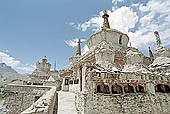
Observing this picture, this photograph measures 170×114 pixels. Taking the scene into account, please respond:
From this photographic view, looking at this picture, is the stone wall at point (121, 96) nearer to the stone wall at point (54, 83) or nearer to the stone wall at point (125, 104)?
the stone wall at point (125, 104)

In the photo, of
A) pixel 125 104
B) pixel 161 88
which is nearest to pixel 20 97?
pixel 125 104

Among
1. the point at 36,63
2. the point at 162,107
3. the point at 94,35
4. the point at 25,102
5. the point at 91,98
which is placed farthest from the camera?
the point at 36,63

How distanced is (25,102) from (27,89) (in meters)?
1.46

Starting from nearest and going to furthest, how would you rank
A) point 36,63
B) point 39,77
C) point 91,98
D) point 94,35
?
point 91,98 < point 94,35 < point 39,77 < point 36,63

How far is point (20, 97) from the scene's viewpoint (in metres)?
14.0

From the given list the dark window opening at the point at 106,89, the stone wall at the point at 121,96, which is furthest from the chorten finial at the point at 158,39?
the dark window opening at the point at 106,89

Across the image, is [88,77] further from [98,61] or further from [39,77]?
[39,77]

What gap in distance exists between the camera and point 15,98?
546 inches

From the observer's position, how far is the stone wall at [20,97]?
13.5 meters

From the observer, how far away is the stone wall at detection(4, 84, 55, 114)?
13.5 metres

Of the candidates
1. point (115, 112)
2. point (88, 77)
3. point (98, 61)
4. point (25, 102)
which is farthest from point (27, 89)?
point (115, 112)

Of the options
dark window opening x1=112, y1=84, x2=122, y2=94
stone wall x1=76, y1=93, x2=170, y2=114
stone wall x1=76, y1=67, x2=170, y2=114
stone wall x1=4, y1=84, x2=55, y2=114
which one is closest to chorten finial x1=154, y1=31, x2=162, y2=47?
stone wall x1=76, y1=67, x2=170, y2=114

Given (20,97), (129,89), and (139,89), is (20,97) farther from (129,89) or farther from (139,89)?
(139,89)

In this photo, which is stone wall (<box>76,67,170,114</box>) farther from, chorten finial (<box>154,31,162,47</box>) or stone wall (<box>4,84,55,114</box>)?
chorten finial (<box>154,31,162,47</box>)
